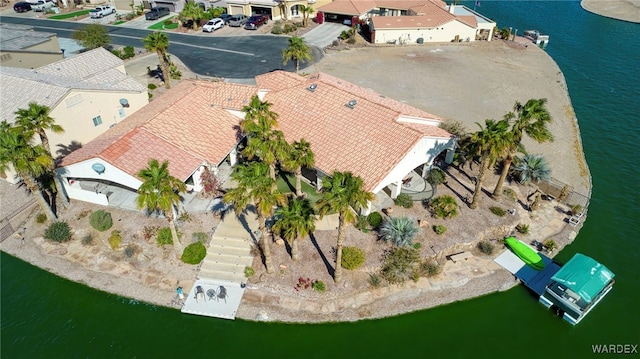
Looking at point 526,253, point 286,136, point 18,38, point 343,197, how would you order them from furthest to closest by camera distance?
point 18,38
point 286,136
point 526,253
point 343,197

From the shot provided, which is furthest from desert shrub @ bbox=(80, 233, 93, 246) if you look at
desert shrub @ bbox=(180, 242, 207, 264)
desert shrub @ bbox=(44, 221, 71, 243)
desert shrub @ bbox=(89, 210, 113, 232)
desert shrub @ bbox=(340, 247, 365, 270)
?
desert shrub @ bbox=(340, 247, 365, 270)

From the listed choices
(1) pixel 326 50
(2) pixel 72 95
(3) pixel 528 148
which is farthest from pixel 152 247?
(1) pixel 326 50

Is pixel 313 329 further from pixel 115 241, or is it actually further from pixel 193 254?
pixel 115 241

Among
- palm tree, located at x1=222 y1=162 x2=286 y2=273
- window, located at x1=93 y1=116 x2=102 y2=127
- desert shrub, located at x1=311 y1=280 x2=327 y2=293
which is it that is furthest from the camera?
window, located at x1=93 y1=116 x2=102 y2=127

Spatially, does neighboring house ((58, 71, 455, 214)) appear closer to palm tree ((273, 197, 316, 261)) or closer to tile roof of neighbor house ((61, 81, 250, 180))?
tile roof of neighbor house ((61, 81, 250, 180))

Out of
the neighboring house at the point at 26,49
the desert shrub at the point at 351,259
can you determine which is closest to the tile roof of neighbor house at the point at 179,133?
the desert shrub at the point at 351,259

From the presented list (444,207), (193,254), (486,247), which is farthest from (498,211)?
(193,254)

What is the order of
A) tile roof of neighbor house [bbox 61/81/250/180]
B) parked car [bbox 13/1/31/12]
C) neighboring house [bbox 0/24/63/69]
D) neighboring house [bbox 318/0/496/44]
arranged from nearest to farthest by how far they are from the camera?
tile roof of neighbor house [bbox 61/81/250/180] < neighboring house [bbox 0/24/63/69] < neighboring house [bbox 318/0/496/44] < parked car [bbox 13/1/31/12]

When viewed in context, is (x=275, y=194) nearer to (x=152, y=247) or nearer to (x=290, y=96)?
(x=152, y=247)
